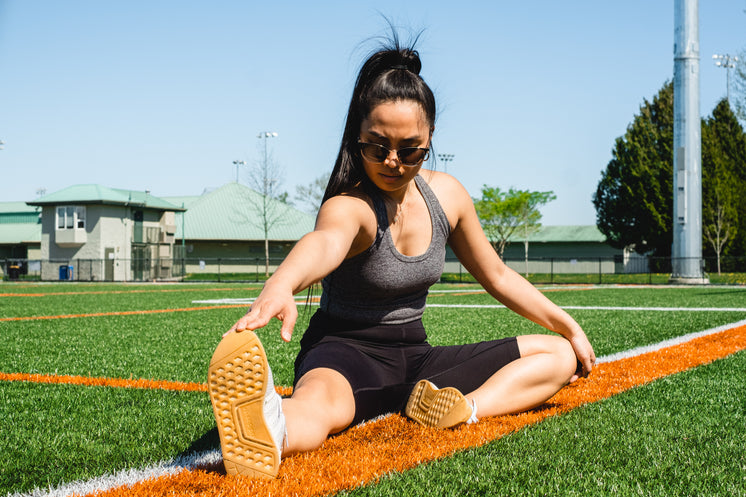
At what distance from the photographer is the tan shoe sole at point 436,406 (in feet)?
8.38

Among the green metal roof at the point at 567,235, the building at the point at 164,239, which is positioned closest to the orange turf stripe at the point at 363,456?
the building at the point at 164,239

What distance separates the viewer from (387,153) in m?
2.42

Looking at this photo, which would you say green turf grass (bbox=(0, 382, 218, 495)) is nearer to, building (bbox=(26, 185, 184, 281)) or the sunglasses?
the sunglasses

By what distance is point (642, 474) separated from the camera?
2049 millimetres

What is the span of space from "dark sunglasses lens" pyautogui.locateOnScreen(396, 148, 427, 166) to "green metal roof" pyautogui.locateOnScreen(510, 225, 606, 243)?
5536 centimetres

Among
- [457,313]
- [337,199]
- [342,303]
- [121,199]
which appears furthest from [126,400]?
[121,199]

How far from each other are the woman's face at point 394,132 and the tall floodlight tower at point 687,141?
2165cm

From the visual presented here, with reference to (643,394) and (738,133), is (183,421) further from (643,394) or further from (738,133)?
(738,133)

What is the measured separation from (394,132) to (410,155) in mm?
96

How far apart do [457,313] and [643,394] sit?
639 cm

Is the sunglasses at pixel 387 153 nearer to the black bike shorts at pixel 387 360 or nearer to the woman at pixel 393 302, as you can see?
the woman at pixel 393 302

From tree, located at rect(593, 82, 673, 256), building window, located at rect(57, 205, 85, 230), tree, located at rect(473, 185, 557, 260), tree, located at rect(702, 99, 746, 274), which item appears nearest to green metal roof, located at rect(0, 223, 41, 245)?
building window, located at rect(57, 205, 85, 230)

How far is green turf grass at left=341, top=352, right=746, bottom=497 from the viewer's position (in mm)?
1904

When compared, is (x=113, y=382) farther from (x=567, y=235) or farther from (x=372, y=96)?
(x=567, y=235)
